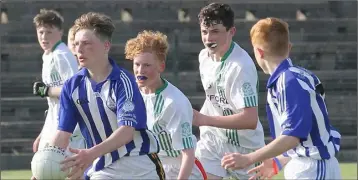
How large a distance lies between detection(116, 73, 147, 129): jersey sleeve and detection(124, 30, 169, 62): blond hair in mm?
882

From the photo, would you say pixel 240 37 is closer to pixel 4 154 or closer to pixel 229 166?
pixel 4 154

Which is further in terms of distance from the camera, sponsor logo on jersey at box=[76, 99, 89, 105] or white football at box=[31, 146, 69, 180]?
sponsor logo on jersey at box=[76, 99, 89, 105]

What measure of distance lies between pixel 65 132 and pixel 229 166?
1267 mm

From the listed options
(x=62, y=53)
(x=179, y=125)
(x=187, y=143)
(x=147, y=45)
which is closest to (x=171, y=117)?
(x=179, y=125)

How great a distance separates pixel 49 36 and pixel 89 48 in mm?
4485

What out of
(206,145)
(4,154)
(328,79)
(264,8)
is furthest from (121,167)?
(264,8)

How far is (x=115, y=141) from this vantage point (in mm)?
6145

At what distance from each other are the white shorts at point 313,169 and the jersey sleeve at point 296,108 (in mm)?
348

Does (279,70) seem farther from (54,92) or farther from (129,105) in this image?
(54,92)

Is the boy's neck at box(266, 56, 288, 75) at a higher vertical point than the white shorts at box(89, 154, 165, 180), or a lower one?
higher

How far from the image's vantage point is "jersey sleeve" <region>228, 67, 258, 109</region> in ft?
25.7

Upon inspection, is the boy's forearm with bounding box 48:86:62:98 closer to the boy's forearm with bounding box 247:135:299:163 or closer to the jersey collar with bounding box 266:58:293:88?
the jersey collar with bounding box 266:58:293:88

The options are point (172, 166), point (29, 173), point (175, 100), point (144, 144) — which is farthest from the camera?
point (29, 173)

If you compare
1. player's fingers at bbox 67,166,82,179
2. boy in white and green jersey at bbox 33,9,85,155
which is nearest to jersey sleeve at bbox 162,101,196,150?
player's fingers at bbox 67,166,82,179
